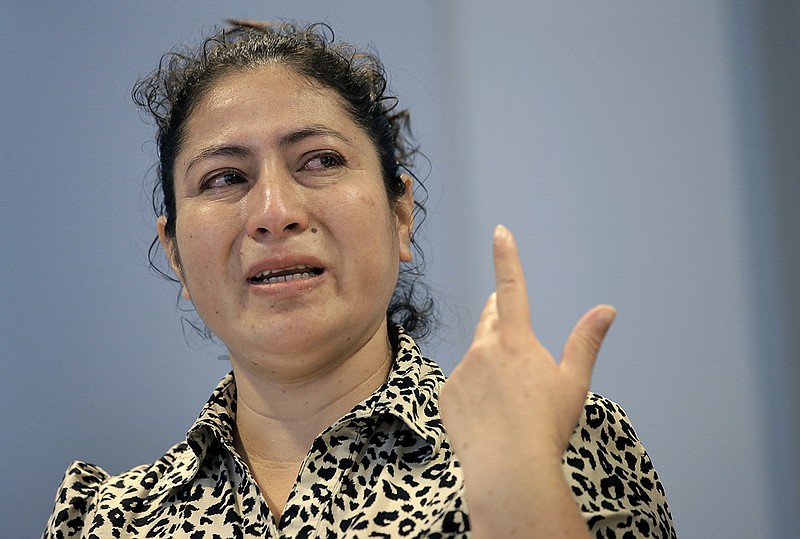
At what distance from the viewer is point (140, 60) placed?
1.94 meters

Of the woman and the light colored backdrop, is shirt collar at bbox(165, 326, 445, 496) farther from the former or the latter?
the light colored backdrop

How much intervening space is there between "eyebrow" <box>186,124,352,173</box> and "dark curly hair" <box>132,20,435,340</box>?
8 cm

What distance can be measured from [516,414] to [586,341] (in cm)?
9

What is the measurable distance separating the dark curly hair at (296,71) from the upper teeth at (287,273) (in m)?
0.20

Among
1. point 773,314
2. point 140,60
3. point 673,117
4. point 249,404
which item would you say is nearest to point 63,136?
point 140,60

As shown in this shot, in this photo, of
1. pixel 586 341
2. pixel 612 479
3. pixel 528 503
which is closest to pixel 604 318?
pixel 586 341

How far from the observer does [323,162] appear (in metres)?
1.31

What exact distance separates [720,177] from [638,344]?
0.32 m

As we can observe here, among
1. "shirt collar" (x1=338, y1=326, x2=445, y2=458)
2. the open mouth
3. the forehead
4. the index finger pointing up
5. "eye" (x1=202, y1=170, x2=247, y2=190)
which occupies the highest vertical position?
the forehead

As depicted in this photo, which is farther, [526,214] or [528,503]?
[526,214]

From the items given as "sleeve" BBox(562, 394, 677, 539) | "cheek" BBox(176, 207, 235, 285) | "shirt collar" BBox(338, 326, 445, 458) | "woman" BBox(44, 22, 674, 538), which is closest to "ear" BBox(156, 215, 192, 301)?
"woman" BBox(44, 22, 674, 538)

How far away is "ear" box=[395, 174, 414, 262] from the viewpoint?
→ 1416 millimetres

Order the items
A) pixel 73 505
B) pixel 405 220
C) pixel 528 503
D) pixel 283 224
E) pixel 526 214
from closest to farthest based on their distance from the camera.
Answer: pixel 528 503 → pixel 283 224 → pixel 73 505 → pixel 405 220 → pixel 526 214

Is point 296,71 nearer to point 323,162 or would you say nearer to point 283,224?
point 323,162
